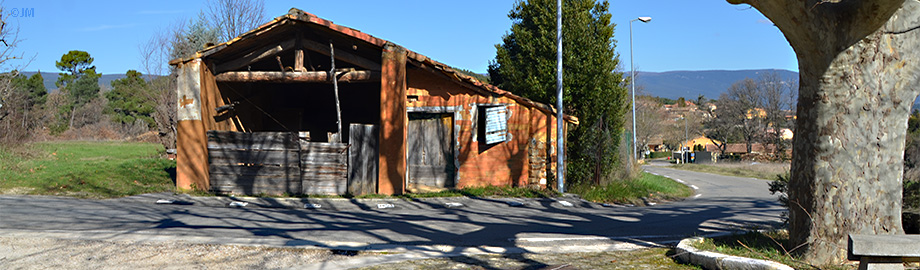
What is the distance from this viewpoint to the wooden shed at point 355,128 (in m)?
14.1

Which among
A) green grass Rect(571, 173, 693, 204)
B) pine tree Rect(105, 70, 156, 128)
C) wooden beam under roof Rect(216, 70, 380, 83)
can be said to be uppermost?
pine tree Rect(105, 70, 156, 128)

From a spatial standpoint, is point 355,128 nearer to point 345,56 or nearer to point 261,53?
point 345,56

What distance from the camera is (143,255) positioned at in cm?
635

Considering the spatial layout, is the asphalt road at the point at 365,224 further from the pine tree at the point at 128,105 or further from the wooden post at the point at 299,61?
the pine tree at the point at 128,105

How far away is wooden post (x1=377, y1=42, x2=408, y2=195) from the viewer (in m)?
14.1

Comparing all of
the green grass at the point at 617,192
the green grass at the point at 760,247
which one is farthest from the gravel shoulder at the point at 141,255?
the green grass at the point at 617,192

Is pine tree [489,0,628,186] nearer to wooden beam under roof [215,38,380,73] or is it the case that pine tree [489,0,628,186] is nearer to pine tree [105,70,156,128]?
wooden beam under roof [215,38,380,73]

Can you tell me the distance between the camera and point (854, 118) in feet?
19.5

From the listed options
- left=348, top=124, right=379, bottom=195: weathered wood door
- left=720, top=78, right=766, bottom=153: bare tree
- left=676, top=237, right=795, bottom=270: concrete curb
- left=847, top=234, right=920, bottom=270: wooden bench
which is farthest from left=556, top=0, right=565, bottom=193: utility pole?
left=720, top=78, right=766, bottom=153: bare tree

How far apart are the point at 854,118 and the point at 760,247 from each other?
65.5 inches

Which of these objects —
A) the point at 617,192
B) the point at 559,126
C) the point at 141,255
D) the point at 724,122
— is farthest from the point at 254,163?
the point at 724,122

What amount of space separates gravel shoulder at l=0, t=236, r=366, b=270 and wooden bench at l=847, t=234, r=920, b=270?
452 centimetres

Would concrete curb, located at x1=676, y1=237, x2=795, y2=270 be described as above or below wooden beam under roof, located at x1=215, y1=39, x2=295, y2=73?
below

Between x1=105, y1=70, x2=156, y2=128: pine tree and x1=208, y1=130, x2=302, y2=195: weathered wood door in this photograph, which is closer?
x1=208, y1=130, x2=302, y2=195: weathered wood door
